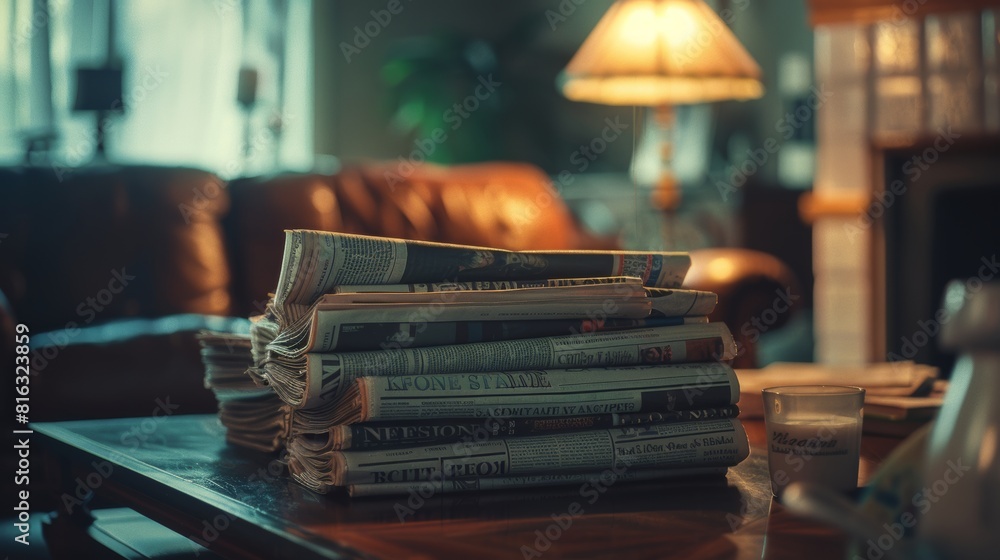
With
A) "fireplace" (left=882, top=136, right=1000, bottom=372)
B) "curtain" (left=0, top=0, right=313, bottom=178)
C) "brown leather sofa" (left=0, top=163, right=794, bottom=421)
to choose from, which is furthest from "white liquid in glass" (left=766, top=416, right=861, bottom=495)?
"curtain" (left=0, top=0, right=313, bottom=178)

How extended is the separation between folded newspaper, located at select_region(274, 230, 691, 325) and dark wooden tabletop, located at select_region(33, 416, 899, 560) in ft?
0.47

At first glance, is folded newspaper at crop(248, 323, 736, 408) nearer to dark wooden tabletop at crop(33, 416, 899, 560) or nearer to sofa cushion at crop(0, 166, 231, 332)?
dark wooden tabletop at crop(33, 416, 899, 560)

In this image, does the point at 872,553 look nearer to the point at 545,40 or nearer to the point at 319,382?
the point at 319,382

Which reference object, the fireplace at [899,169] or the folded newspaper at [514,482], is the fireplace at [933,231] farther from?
the folded newspaper at [514,482]

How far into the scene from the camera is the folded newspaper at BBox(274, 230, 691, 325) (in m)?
0.72

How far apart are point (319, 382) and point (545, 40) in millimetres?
5167

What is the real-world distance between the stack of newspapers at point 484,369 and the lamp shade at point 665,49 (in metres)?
1.79

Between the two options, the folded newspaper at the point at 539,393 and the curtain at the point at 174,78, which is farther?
the curtain at the point at 174,78

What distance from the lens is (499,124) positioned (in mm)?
5480

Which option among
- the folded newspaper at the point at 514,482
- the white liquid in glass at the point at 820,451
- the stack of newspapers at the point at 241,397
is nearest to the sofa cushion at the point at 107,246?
the stack of newspapers at the point at 241,397

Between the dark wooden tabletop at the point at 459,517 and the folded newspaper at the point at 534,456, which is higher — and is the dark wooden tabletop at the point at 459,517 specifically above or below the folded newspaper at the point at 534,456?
below

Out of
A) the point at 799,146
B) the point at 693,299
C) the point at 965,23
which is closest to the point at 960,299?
the point at 693,299

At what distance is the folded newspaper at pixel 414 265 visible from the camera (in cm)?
72

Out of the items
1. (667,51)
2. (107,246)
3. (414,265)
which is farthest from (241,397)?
(667,51)
